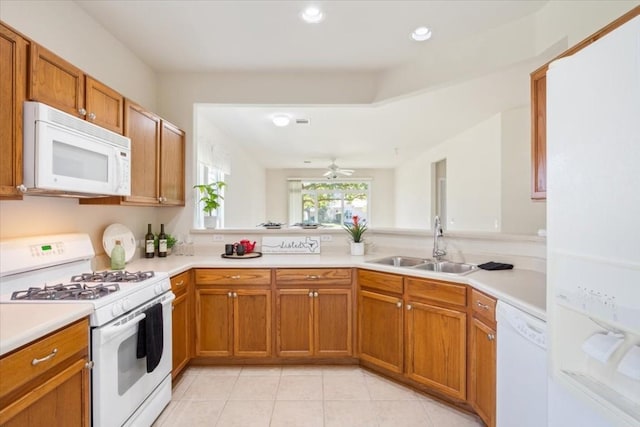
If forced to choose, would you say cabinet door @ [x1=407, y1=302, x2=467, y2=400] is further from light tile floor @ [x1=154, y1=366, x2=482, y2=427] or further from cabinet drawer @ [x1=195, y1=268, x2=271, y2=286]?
cabinet drawer @ [x1=195, y1=268, x2=271, y2=286]

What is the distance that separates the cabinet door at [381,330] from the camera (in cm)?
231

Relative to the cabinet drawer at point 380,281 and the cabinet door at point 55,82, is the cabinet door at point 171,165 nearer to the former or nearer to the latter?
the cabinet door at point 55,82

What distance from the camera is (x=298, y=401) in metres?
2.14

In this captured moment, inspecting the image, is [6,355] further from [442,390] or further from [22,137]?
[442,390]

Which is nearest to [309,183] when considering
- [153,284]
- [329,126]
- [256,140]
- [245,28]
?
[256,140]

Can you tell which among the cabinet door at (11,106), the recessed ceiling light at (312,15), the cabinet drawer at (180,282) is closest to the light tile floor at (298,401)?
the cabinet drawer at (180,282)

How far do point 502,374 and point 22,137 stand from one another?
255 centimetres

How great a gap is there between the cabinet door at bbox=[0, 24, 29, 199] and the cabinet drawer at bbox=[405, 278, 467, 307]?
7.38ft

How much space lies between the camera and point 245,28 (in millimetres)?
2357

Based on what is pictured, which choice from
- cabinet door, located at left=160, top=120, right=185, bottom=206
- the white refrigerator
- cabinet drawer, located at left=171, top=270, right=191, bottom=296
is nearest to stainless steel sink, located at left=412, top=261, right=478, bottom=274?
the white refrigerator

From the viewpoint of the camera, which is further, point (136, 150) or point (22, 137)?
point (136, 150)

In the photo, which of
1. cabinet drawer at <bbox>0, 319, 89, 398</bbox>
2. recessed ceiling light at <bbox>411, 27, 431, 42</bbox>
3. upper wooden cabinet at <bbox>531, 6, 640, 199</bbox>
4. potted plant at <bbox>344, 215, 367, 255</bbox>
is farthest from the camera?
potted plant at <bbox>344, 215, 367, 255</bbox>

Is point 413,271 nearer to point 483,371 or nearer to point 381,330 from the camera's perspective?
point 381,330

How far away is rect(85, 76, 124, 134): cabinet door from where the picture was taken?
6.05 ft
